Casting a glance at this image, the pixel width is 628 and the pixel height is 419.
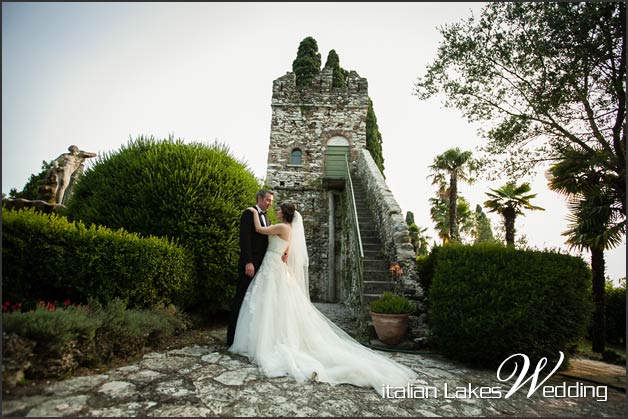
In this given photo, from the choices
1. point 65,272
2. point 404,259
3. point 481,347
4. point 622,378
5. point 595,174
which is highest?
point 595,174

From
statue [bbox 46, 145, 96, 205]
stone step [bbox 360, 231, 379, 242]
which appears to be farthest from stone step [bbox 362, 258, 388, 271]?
statue [bbox 46, 145, 96, 205]

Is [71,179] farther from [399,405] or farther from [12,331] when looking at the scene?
[399,405]

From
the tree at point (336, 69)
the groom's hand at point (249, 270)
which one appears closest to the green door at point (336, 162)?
the tree at point (336, 69)

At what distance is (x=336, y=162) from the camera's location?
55.2 ft

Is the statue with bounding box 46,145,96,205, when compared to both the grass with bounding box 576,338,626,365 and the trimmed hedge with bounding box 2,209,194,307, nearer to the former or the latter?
the trimmed hedge with bounding box 2,209,194,307

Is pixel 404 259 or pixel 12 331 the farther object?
pixel 404 259

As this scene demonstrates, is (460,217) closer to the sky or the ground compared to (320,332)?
closer to the sky

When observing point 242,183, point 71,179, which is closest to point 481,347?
point 242,183

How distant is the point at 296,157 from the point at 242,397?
1468 cm

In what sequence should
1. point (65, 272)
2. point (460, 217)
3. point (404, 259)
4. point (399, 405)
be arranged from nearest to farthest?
point (399, 405), point (65, 272), point (404, 259), point (460, 217)

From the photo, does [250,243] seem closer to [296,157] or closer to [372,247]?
[372,247]

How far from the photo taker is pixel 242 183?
6.66 metres

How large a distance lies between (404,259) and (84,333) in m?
5.95

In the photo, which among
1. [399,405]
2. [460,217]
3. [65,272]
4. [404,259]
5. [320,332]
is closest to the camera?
[399,405]
